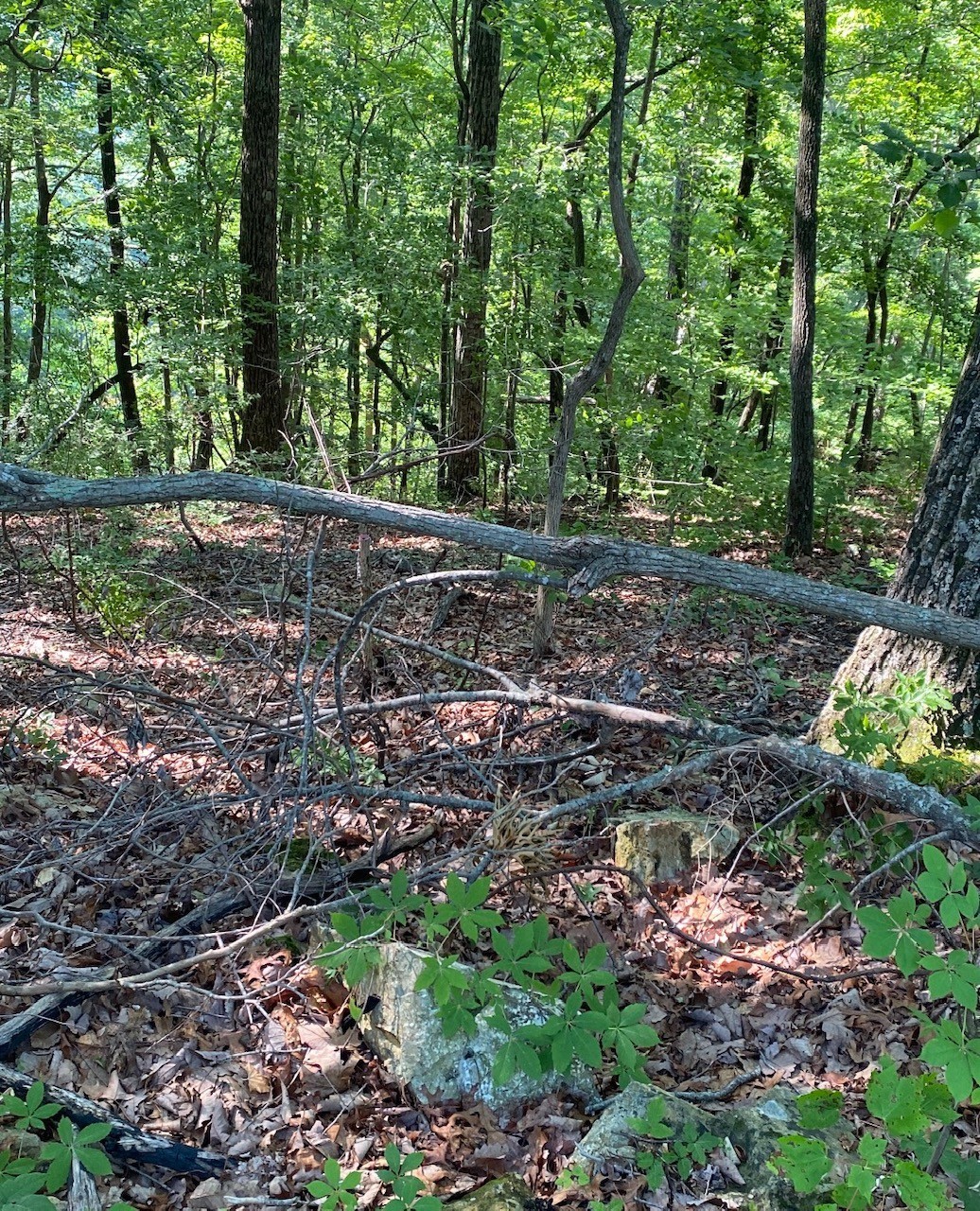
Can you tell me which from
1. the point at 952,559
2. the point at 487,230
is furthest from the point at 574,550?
the point at 487,230

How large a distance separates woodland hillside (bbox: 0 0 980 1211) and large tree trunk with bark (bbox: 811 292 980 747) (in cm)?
2

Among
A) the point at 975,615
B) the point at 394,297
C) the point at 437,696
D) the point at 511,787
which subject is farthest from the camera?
the point at 394,297

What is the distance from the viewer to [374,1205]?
2477mm

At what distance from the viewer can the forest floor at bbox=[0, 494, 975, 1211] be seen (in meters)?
2.77

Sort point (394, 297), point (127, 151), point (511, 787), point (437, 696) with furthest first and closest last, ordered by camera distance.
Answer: point (127, 151)
point (394, 297)
point (511, 787)
point (437, 696)

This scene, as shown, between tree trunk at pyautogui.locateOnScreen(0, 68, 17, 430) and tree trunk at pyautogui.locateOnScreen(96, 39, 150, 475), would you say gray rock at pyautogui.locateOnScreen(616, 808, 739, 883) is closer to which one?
tree trunk at pyautogui.locateOnScreen(0, 68, 17, 430)

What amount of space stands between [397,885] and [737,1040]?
1.49 metres

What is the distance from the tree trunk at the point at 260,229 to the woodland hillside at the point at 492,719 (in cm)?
5

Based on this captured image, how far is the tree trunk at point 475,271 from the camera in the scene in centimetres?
889

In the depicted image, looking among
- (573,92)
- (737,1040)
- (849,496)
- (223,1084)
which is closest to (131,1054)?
(223,1084)

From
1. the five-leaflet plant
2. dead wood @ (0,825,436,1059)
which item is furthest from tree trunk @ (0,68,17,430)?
the five-leaflet plant

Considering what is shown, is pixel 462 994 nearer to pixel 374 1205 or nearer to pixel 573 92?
pixel 374 1205

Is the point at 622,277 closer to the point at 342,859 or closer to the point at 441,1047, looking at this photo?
the point at 342,859

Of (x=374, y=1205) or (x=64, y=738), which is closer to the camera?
(x=374, y=1205)
